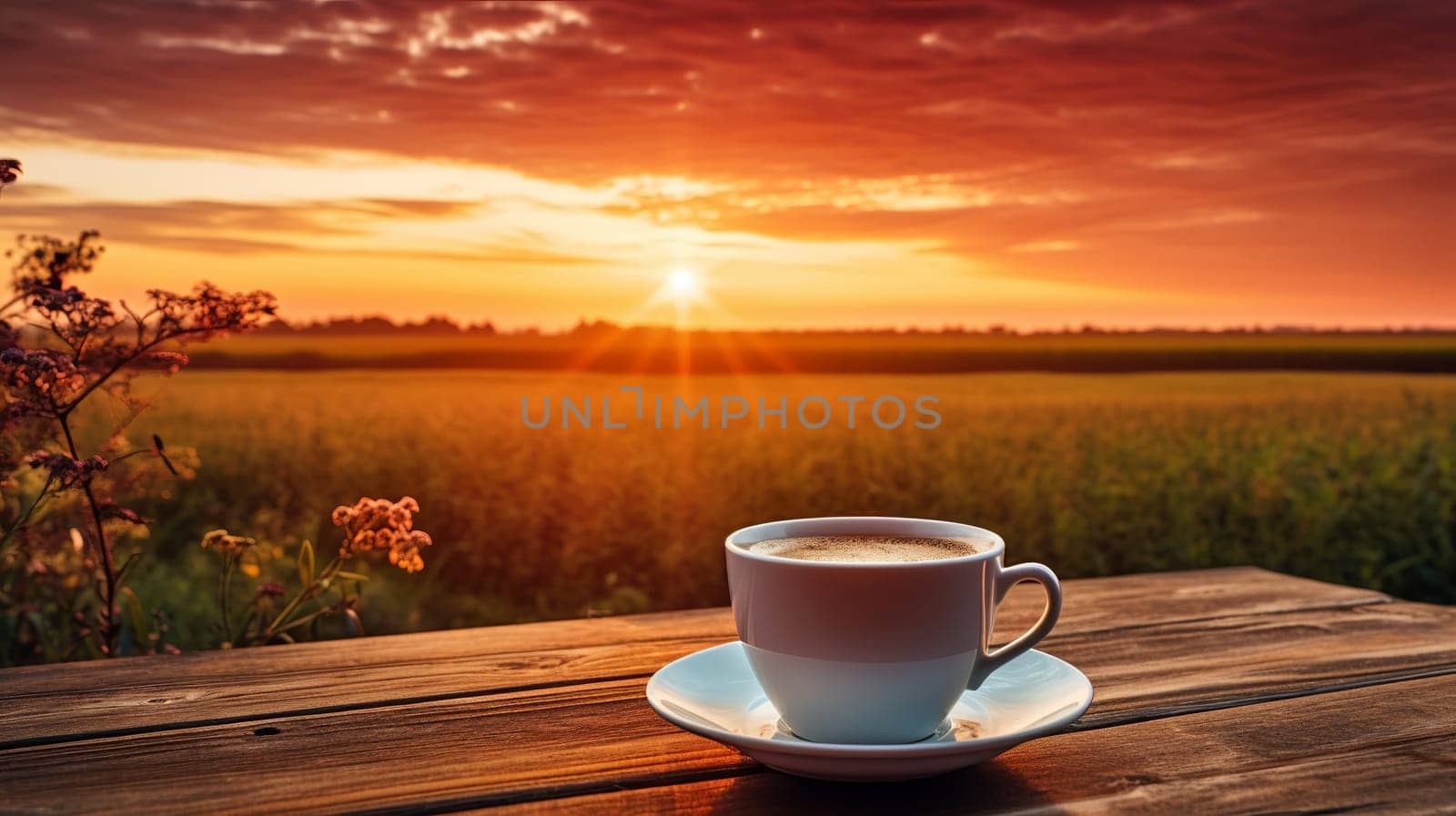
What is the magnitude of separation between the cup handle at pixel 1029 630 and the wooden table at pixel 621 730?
9cm

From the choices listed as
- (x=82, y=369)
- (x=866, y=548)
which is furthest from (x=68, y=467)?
(x=866, y=548)

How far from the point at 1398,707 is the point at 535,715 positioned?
0.98m

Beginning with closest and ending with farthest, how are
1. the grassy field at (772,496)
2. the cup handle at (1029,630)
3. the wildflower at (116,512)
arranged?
the cup handle at (1029,630)
the wildflower at (116,512)
the grassy field at (772,496)

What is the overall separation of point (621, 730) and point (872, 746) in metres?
0.32

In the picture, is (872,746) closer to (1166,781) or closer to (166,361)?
(1166,781)

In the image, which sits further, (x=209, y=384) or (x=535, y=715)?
(x=209, y=384)

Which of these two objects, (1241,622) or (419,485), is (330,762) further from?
(419,485)

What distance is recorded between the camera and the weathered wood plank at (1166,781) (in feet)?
3.28

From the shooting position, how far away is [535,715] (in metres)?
1.28

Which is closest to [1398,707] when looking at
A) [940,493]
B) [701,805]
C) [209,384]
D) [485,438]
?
[701,805]

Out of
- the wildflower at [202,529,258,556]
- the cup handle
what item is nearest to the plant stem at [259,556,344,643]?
the wildflower at [202,529,258,556]

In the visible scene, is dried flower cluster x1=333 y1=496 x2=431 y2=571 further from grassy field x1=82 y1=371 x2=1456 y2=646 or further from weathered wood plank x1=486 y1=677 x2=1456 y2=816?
grassy field x1=82 y1=371 x2=1456 y2=646

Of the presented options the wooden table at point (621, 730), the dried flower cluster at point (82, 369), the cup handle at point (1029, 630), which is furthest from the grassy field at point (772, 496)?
the cup handle at point (1029, 630)

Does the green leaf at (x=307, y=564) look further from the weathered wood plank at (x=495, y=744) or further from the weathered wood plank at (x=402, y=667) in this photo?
the weathered wood plank at (x=495, y=744)
